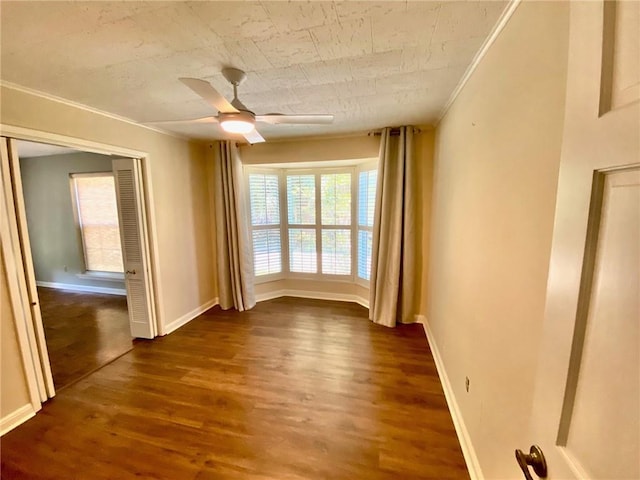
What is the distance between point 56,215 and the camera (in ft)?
16.7

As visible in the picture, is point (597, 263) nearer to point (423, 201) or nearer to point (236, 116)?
point (236, 116)

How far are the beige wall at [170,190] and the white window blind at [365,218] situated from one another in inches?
89.8

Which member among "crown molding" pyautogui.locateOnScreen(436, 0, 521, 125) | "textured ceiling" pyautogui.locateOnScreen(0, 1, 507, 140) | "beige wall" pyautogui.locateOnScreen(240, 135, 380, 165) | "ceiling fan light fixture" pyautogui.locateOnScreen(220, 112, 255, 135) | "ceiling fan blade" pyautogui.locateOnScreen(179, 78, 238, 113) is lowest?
"ceiling fan light fixture" pyautogui.locateOnScreen(220, 112, 255, 135)

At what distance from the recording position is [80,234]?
5.05 m

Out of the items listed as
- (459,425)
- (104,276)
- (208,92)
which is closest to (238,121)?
(208,92)

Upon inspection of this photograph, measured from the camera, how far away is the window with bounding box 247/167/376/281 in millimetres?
4219

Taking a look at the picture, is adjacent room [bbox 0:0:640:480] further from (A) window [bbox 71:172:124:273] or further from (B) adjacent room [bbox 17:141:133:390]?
(A) window [bbox 71:172:124:273]

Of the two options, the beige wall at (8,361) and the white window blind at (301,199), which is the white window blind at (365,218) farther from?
the beige wall at (8,361)

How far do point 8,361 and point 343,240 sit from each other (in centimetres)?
364

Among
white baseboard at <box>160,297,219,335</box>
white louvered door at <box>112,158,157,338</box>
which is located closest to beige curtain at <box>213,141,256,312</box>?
white baseboard at <box>160,297,219,335</box>

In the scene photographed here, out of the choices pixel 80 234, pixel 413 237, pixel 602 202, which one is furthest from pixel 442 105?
pixel 80 234

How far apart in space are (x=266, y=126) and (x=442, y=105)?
5.96ft

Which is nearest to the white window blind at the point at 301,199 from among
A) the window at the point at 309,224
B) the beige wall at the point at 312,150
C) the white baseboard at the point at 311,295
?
the window at the point at 309,224

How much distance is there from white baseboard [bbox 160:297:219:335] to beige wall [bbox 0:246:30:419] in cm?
134
